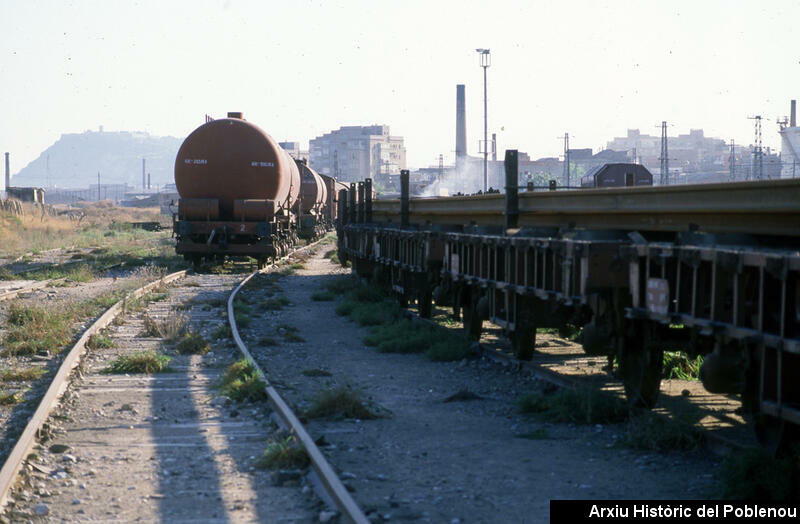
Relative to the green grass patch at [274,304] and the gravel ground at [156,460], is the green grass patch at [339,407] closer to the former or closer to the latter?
the gravel ground at [156,460]

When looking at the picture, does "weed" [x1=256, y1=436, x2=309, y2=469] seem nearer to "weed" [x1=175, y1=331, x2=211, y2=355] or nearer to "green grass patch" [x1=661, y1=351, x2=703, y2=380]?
"green grass patch" [x1=661, y1=351, x2=703, y2=380]

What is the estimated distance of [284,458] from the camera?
638cm

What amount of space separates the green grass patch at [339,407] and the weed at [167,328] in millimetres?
5151

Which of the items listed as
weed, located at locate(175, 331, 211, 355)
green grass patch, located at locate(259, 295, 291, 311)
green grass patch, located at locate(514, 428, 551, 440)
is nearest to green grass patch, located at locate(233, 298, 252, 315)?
green grass patch, located at locate(259, 295, 291, 311)

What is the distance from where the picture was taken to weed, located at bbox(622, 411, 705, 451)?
666cm

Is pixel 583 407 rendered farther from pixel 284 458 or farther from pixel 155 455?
pixel 155 455

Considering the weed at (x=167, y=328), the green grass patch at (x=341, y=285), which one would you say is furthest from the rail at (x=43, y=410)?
the green grass patch at (x=341, y=285)

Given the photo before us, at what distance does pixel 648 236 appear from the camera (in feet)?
27.8

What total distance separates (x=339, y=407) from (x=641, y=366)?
2675 millimetres

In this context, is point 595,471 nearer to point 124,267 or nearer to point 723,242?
point 723,242

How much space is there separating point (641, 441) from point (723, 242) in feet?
5.27

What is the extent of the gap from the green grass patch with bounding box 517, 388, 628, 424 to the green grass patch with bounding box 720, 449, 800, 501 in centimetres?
215

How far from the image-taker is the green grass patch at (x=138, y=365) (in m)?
10.3

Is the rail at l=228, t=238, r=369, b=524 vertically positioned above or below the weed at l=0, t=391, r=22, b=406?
above
